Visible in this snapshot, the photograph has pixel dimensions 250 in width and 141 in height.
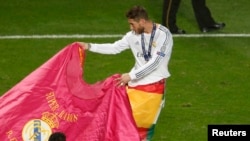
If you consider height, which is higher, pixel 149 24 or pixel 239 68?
pixel 149 24

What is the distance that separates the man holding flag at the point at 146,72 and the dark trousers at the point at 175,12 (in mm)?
6796

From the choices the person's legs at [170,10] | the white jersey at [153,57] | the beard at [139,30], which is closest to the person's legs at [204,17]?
the person's legs at [170,10]

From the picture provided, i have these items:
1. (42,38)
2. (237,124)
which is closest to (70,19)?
(42,38)

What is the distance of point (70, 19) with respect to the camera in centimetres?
1830

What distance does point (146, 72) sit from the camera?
32.5 feet

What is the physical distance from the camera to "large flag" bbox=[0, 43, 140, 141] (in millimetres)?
9930

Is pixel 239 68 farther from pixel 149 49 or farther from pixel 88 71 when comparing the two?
pixel 149 49

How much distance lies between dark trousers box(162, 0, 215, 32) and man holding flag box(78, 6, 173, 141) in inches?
268

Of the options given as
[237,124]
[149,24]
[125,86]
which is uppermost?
[149,24]

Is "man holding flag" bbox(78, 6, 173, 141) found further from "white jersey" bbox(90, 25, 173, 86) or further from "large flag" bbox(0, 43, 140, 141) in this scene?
"large flag" bbox(0, 43, 140, 141)

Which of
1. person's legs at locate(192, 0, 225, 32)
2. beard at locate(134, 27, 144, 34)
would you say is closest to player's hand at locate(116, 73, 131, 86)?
beard at locate(134, 27, 144, 34)

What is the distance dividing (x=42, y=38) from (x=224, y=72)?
13.1ft

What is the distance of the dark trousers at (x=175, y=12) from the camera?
55.4 ft

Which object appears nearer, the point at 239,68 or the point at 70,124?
the point at 70,124
